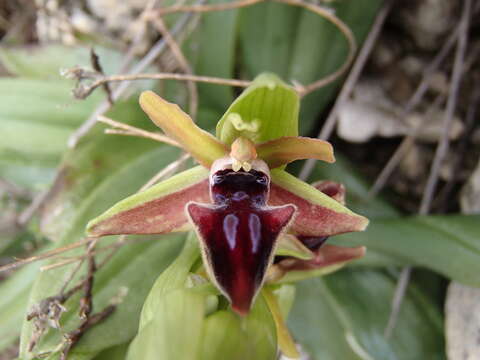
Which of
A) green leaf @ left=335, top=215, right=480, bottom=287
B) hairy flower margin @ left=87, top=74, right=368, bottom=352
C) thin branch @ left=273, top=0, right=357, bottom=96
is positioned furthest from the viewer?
thin branch @ left=273, top=0, right=357, bottom=96

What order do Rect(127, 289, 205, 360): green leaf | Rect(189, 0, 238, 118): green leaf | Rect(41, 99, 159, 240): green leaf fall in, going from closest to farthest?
Rect(127, 289, 205, 360): green leaf
Rect(41, 99, 159, 240): green leaf
Rect(189, 0, 238, 118): green leaf

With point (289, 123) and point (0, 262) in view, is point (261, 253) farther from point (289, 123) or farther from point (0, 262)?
point (0, 262)

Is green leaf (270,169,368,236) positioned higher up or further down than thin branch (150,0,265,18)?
further down

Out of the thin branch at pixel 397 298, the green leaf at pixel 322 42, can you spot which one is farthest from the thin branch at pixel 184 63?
the thin branch at pixel 397 298

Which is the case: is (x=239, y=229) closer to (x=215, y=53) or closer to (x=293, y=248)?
(x=293, y=248)

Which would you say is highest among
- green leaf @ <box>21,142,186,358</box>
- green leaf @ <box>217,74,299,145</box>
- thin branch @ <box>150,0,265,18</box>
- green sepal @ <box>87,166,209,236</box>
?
thin branch @ <box>150,0,265,18</box>

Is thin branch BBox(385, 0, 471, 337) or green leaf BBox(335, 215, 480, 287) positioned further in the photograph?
thin branch BBox(385, 0, 471, 337)

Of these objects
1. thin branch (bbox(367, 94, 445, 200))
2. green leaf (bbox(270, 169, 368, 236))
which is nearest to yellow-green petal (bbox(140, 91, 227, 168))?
green leaf (bbox(270, 169, 368, 236))

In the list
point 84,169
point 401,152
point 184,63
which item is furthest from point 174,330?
point 401,152

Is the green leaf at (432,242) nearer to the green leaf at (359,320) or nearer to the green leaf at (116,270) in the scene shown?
the green leaf at (359,320)

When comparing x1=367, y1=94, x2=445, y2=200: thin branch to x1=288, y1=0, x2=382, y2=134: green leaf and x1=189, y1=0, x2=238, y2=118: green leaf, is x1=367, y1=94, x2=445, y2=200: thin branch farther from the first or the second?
x1=189, y1=0, x2=238, y2=118: green leaf
